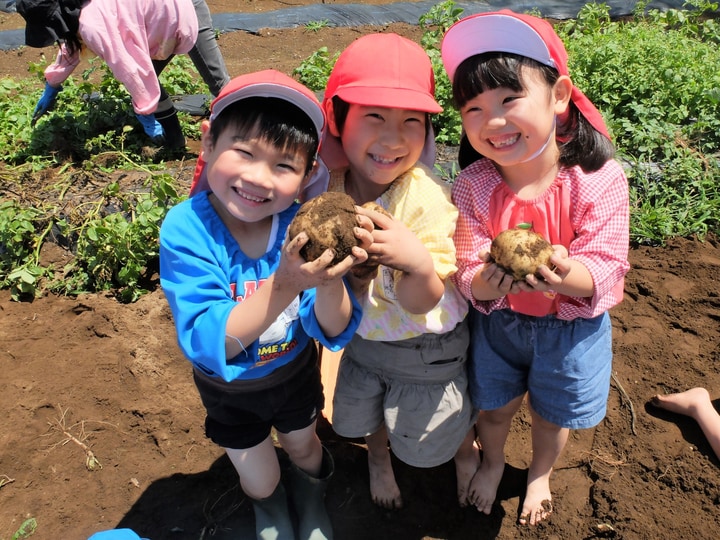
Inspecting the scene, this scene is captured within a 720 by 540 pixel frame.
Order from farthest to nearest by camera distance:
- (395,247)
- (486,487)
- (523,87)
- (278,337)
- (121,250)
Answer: (121,250) → (486,487) → (278,337) → (523,87) → (395,247)

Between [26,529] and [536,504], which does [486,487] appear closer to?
[536,504]

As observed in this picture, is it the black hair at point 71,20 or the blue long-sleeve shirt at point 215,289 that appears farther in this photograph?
the black hair at point 71,20

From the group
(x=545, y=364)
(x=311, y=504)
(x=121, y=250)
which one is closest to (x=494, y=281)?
(x=545, y=364)

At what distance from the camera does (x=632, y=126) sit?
3926 millimetres

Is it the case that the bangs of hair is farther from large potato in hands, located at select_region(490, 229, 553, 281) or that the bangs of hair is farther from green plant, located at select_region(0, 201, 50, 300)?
green plant, located at select_region(0, 201, 50, 300)

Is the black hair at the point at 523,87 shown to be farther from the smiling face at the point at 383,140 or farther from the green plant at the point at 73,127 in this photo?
the green plant at the point at 73,127

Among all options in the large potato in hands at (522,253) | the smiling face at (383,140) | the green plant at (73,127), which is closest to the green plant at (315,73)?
the green plant at (73,127)

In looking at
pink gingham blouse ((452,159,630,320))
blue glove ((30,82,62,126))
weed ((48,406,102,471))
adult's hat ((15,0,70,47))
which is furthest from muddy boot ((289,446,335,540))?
blue glove ((30,82,62,126))

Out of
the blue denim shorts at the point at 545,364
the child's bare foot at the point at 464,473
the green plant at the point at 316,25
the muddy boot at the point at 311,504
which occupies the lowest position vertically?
the green plant at the point at 316,25

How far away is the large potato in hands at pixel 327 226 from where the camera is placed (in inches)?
58.8

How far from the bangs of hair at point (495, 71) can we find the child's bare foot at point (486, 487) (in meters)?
1.47

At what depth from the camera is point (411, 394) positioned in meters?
2.16

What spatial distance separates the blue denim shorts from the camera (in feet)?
6.57

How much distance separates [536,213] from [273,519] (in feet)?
4.78
